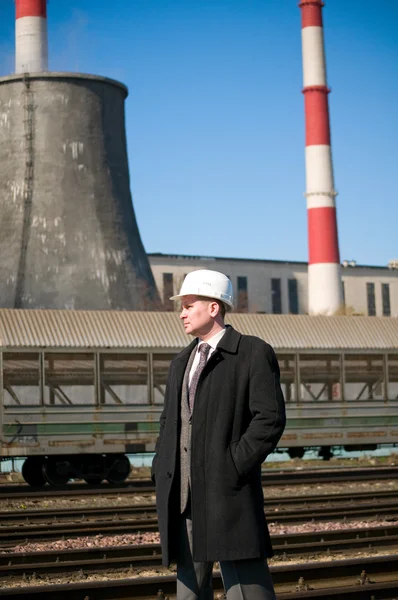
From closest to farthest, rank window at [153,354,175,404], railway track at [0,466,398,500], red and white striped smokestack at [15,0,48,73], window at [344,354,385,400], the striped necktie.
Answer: the striped necktie → railway track at [0,466,398,500] → window at [153,354,175,404] → window at [344,354,385,400] → red and white striped smokestack at [15,0,48,73]

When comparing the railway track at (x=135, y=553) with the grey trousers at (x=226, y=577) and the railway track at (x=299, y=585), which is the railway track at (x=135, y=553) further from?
the grey trousers at (x=226, y=577)

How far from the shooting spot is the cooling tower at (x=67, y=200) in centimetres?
4459

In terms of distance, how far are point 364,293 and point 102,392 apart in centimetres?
4770

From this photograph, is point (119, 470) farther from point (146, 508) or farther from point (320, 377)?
point (146, 508)

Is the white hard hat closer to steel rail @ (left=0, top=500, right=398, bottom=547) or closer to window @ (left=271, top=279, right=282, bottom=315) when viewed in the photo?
steel rail @ (left=0, top=500, right=398, bottom=547)

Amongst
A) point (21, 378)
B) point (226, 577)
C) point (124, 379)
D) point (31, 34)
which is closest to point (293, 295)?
point (31, 34)

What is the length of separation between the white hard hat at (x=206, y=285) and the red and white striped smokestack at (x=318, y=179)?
43.2m

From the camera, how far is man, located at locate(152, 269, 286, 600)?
488cm

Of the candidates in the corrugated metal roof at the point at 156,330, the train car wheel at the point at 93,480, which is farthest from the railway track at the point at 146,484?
the corrugated metal roof at the point at 156,330

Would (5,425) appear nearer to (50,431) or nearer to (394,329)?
(50,431)

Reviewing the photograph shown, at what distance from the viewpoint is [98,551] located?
966 cm

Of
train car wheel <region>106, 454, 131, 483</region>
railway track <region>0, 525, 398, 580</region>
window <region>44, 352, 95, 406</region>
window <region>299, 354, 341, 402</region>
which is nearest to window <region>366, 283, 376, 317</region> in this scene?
window <region>299, 354, 341, 402</region>

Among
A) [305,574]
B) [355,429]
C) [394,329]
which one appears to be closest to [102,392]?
[355,429]

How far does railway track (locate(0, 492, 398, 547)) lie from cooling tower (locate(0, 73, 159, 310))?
3009 centimetres
